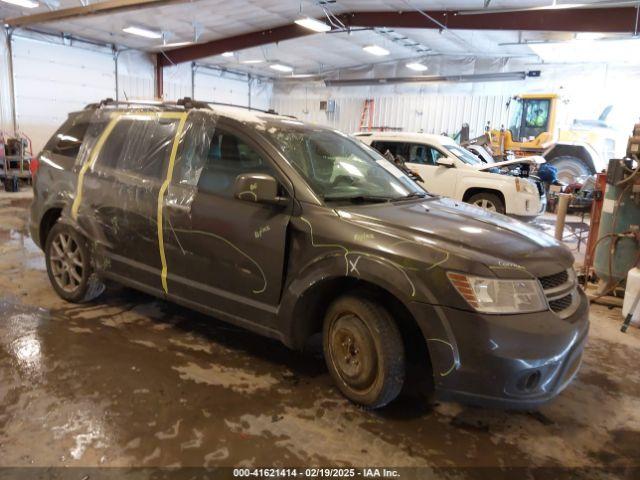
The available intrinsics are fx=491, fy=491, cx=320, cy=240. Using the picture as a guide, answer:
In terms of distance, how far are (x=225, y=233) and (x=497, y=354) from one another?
1.78 meters

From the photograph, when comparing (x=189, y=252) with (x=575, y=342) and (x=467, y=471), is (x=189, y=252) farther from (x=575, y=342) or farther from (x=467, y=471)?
(x=575, y=342)

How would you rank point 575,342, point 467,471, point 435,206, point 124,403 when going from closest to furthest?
point 467,471, point 575,342, point 124,403, point 435,206

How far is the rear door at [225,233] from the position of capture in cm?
303

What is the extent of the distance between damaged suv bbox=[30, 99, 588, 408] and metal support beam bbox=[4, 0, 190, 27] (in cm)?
588

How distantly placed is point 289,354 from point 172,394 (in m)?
0.93

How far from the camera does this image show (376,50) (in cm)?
1667

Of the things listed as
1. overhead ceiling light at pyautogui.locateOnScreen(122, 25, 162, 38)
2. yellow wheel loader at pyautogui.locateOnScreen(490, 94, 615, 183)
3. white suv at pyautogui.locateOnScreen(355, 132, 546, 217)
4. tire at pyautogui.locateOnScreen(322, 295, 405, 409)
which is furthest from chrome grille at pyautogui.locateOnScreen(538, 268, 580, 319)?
overhead ceiling light at pyautogui.locateOnScreen(122, 25, 162, 38)

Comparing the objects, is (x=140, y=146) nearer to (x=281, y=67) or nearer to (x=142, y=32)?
(x=142, y=32)

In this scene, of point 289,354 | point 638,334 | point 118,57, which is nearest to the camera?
point 289,354

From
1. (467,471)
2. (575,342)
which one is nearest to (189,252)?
(467,471)

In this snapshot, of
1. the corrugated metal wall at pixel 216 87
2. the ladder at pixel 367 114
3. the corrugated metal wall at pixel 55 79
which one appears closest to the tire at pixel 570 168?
the ladder at pixel 367 114

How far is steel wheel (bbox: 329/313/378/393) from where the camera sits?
2.77 metres

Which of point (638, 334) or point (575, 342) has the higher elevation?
point (575, 342)

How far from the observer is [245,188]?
115 inches
